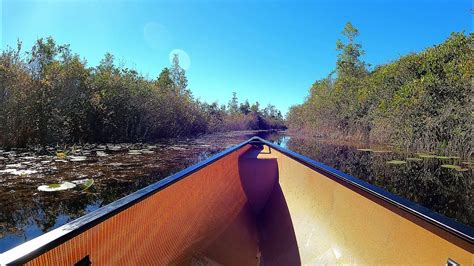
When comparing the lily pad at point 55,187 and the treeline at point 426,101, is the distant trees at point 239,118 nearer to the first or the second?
the treeline at point 426,101

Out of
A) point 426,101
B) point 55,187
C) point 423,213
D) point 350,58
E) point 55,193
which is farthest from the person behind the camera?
→ point 350,58

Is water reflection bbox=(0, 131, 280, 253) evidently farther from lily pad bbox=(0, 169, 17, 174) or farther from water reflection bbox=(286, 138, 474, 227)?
water reflection bbox=(286, 138, 474, 227)

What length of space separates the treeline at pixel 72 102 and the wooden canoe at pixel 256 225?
7.73 meters

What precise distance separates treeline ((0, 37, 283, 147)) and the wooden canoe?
7735 millimetres

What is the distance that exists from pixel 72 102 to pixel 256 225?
30.1ft

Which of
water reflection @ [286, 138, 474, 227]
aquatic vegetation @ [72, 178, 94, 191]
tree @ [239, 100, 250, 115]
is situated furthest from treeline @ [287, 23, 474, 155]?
tree @ [239, 100, 250, 115]

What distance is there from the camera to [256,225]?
2.41m

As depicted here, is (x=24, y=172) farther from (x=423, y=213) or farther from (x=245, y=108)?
(x=245, y=108)

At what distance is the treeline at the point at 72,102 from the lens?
7.29 meters

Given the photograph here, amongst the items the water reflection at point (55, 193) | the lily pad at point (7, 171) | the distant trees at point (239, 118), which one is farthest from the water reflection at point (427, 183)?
the distant trees at point (239, 118)

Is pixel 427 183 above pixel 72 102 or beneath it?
beneath

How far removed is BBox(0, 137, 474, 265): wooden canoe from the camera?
0.75 m

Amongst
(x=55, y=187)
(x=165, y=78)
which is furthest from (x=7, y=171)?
(x=165, y=78)

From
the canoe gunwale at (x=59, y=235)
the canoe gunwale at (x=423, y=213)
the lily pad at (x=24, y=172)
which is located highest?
the canoe gunwale at (x=59, y=235)
